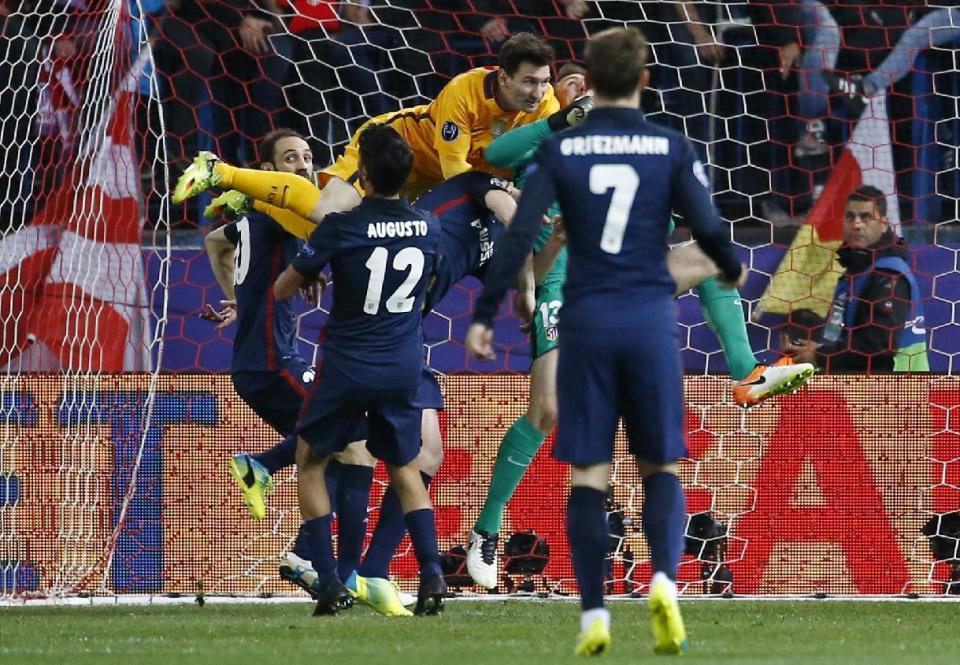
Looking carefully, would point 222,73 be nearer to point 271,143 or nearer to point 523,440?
point 271,143

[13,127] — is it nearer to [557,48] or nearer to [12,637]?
[557,48]

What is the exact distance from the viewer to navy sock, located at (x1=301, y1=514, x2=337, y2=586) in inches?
257

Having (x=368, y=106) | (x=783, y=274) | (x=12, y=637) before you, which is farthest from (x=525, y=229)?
(x=368, y=106)

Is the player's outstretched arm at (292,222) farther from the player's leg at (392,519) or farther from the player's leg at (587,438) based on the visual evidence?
the player's leg at (587,438)

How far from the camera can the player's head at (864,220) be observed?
945 centimetres

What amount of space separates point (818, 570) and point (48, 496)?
138 inches

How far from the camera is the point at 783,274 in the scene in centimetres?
969

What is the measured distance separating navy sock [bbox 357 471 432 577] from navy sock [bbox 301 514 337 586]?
16cm

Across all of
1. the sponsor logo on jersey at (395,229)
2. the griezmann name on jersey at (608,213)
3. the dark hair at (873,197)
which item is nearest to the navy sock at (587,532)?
the griezmann name on jersey at (608,213)

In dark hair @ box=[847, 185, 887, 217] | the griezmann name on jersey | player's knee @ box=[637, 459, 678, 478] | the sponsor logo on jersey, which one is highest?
dark hair @ box=[847, 185, 887, 217]

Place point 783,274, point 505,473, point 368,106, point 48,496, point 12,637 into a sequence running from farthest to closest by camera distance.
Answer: point 368,106, point 783,274, point 48,496, point 505,473, point 12,637

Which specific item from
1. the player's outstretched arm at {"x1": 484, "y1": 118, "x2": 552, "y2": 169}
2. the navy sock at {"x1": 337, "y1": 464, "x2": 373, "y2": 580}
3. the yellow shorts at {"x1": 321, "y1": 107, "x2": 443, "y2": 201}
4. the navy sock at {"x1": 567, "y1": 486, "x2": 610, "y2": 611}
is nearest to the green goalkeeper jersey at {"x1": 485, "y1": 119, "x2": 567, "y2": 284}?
the player's outstretched arm at {"x1": 484, "y1": 118, "x2": 552, "y2": 169}

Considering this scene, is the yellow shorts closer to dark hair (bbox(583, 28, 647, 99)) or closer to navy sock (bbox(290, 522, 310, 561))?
navy sock (bbox(290, 522, 310, 561))

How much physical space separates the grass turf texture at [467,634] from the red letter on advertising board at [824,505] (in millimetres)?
684
